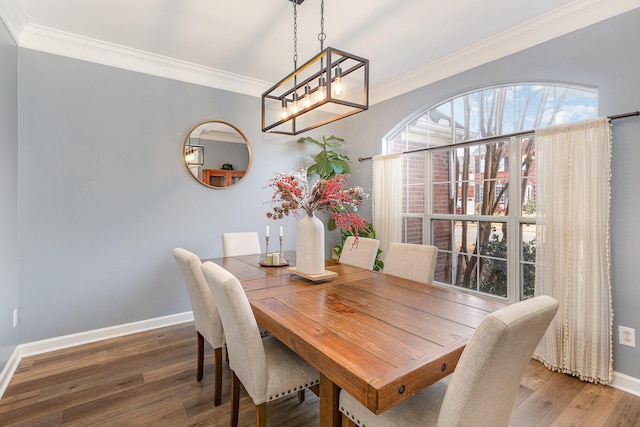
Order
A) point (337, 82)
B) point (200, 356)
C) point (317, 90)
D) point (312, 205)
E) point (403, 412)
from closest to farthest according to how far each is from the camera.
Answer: point (403, 412) → point (337, 82) → point (317, 90) → point (312, 205) → point (200, 356)

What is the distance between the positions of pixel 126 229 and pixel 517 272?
3.63 meters

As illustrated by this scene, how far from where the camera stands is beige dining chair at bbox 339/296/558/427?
873 mm

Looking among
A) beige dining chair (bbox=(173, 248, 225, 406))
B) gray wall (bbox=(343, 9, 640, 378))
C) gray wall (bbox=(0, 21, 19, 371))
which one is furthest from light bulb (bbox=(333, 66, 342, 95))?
gray wall (bbox=(0, 21, 19, 371))

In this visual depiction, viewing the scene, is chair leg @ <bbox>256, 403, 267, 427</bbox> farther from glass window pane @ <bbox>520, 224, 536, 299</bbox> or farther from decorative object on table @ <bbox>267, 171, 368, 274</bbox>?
glass window pane @ <bbox>520, 224, 536, 299</bbox>

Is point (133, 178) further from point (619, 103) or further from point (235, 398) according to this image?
point (619, 103)

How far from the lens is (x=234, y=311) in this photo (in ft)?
4.49

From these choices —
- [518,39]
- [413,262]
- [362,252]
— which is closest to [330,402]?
[413,262]

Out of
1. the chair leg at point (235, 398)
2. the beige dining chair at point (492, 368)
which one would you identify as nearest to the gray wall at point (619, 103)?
the beige dining chair at point (492, 368)

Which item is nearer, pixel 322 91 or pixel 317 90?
pixel 322 91

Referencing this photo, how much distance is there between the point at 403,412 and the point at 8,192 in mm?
3010

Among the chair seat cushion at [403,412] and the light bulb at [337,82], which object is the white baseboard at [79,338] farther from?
the light bulb at [337,82]

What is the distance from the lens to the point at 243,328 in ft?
4.51

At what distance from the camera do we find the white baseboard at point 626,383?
2057 mm

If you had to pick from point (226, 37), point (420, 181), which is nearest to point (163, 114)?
point (226, 37)
